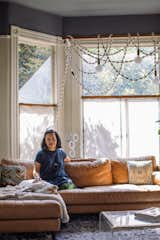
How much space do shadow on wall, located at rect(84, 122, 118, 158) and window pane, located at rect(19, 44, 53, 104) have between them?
86cm

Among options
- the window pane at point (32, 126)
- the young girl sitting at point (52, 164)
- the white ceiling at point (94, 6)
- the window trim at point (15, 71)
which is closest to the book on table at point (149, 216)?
the young girl sitting at point (52, 164)

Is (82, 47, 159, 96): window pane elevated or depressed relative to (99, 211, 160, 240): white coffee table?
elevated

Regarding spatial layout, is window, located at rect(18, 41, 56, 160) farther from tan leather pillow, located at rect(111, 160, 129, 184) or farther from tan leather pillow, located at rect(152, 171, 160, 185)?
tan leather pillow, located at rect(152, 171, 160, 185)

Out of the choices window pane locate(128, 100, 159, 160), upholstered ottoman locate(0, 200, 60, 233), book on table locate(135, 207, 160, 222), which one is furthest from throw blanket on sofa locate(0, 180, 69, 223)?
window pane locate(128, 100, 159, 160)

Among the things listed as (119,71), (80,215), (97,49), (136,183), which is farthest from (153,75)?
(80,215)

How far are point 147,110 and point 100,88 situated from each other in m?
0.88

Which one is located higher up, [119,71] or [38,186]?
[119,71]

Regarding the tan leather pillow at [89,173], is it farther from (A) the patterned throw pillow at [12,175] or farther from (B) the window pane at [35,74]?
(B) the window pane at [35,74]

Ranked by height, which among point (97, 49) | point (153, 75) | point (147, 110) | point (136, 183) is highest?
point (97, 49)

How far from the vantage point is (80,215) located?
209 inches

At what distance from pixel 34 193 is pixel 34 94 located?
2.25m

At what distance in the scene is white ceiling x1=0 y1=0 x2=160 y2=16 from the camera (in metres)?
5.97

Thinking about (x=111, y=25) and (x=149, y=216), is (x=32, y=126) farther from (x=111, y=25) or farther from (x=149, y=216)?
(x=149, y=216)

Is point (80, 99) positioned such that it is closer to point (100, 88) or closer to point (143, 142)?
point (100, 88)
